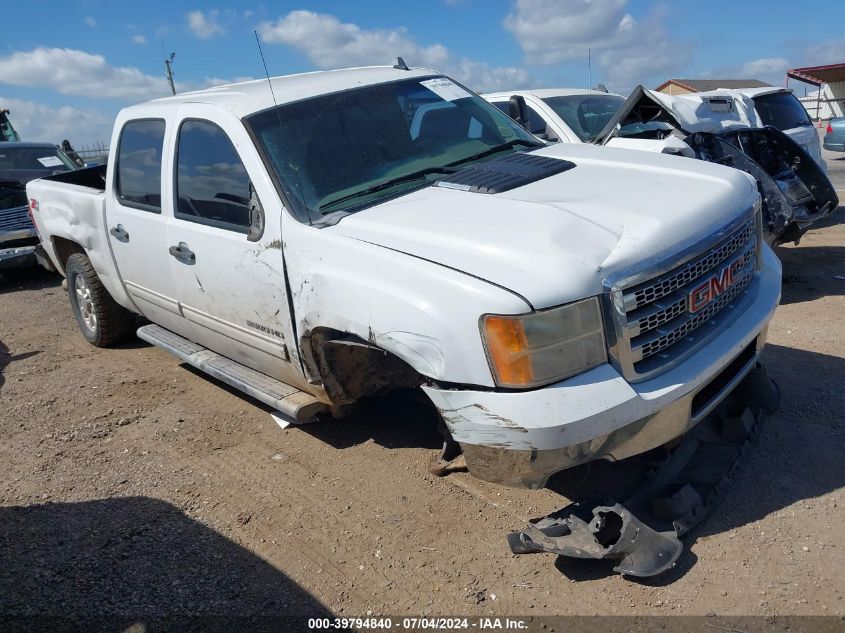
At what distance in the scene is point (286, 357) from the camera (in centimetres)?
360

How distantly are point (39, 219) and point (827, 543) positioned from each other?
20.7 feet

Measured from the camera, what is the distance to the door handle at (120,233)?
4788 millimetres

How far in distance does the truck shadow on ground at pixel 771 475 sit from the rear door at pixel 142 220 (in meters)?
2.71

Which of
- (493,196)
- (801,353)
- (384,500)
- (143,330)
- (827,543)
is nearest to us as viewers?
(827,543)

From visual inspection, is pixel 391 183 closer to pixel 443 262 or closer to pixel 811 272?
pixel 443 262

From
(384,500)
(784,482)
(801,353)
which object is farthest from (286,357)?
(801,353)

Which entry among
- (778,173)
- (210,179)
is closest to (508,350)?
(210,179)

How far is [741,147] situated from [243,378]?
5.35m

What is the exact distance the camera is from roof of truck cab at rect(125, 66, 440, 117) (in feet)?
12.8

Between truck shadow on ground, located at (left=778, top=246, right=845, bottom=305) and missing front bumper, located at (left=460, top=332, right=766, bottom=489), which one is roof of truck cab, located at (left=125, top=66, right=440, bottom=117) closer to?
missing front bumper, located at (left=460, top=332, right=766, bottom=489)

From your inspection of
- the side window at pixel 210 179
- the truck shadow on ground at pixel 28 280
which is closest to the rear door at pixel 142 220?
the side window at pixel 210 179

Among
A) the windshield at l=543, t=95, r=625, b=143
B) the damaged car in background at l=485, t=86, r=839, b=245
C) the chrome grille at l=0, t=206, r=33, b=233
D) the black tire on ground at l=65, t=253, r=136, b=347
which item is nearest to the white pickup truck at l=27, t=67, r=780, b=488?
the black tire on ground at l=65, t=253, r=136, b=347

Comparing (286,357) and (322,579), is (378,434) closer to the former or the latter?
(286,357)

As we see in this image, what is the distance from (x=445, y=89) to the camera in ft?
14.8
